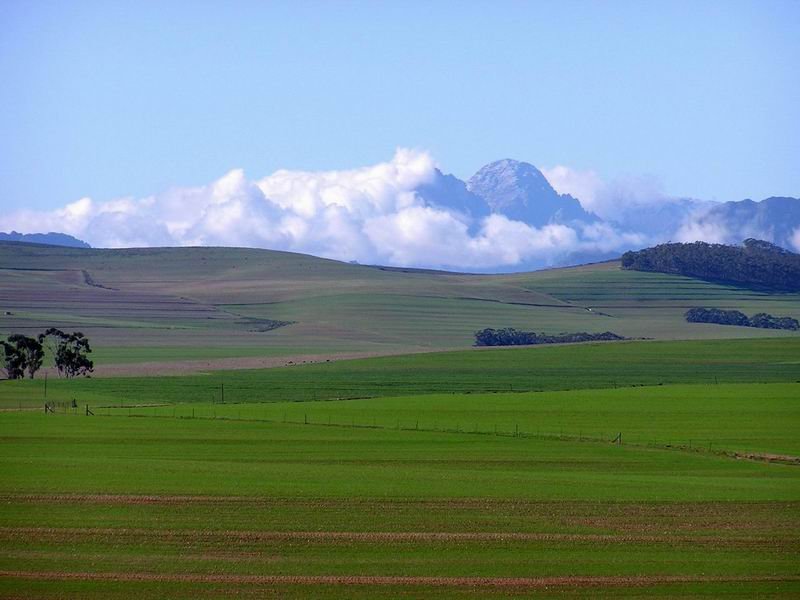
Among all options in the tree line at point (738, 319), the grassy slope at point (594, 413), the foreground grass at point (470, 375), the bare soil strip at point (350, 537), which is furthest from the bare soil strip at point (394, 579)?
the tree line at point (738, 319)

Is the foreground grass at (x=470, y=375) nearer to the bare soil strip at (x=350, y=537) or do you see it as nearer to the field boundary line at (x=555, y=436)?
the field boundary line at (x=555, y=436)

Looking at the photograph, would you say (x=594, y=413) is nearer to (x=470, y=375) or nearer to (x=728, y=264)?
(x=470, y=375)

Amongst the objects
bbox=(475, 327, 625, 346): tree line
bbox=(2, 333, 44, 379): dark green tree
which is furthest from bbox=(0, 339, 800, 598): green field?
bbox=(475, 327, 625, 346): tree line

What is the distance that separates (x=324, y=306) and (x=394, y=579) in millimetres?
126077

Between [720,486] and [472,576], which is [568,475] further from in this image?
[472,576]

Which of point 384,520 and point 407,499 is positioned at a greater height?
point 407,499

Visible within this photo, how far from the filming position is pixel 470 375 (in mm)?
83938

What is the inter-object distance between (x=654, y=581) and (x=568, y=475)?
40.0 feet

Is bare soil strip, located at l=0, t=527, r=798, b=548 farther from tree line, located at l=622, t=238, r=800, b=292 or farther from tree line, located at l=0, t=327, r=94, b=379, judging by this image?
tree line, located at l=622, t=238, r=800, b=292

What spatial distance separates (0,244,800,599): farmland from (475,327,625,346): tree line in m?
21.5

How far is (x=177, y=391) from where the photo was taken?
72562 millimetres

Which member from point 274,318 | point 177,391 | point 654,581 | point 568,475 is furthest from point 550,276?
point 654,581

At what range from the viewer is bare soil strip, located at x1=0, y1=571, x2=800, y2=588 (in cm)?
2586

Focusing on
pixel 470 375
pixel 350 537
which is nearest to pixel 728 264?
pixel 470 375
